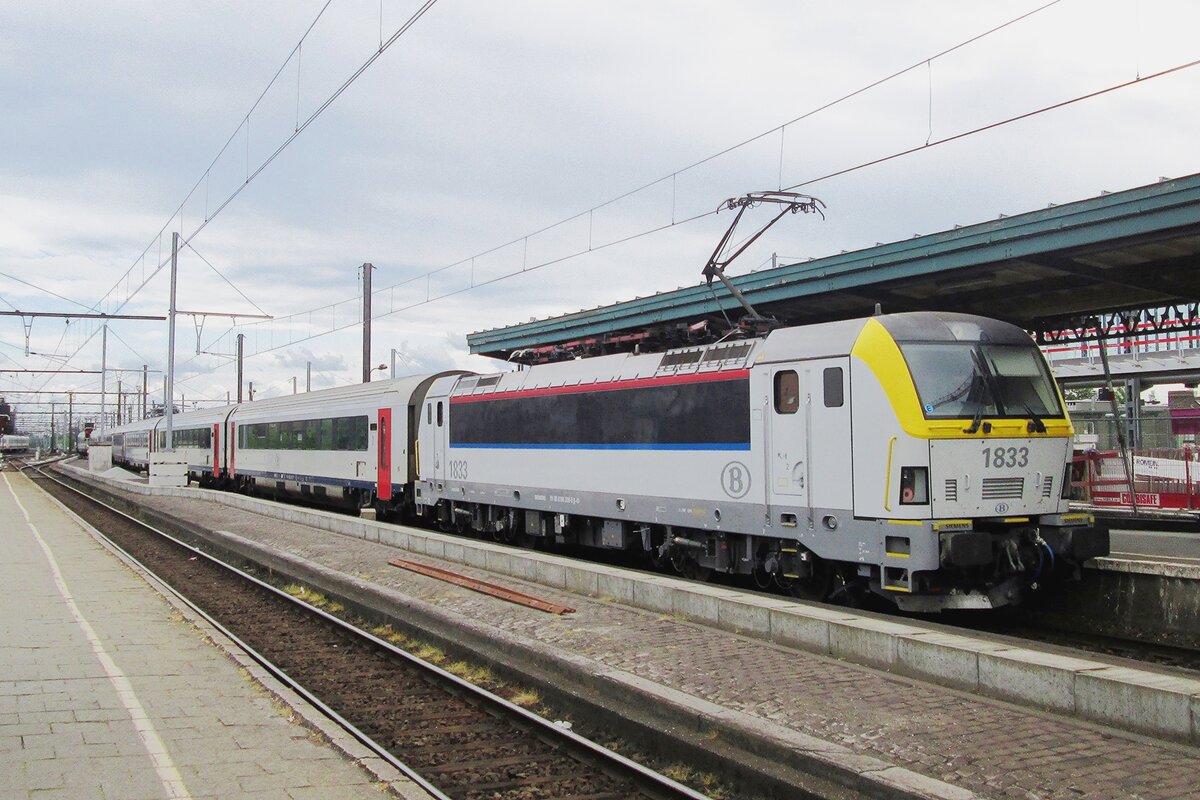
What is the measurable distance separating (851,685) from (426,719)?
3229 mm

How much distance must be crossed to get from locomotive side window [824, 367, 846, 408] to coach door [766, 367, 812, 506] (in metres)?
0.28

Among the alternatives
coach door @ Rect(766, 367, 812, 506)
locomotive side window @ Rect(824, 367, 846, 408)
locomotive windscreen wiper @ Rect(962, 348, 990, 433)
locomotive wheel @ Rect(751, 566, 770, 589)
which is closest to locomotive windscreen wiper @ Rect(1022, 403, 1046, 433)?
locomotive windscreen wiper @ Rect(962, 348, 990, 433)

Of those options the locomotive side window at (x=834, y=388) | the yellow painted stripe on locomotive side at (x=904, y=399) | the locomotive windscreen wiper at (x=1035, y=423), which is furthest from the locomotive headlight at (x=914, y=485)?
the locomotive windscreen wiper at (x=1035, y=423)

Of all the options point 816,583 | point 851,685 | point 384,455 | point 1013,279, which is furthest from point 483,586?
point 384,455

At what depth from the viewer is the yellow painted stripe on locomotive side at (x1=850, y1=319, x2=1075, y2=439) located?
9.73 metres

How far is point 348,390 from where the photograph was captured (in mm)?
26938

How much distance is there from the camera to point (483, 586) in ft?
40.2

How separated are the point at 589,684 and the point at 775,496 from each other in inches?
166

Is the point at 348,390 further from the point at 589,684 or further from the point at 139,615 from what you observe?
the point at 589,684

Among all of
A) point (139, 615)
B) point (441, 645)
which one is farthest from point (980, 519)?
point (139, 615)

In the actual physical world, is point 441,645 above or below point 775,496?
below

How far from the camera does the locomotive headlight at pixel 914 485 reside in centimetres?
967

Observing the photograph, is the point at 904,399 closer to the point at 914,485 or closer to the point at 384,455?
the point at 914,485

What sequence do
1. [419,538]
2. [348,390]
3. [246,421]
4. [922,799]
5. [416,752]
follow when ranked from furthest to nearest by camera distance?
[246,421], [348,390], [419,538], [416,752], [922,799]
